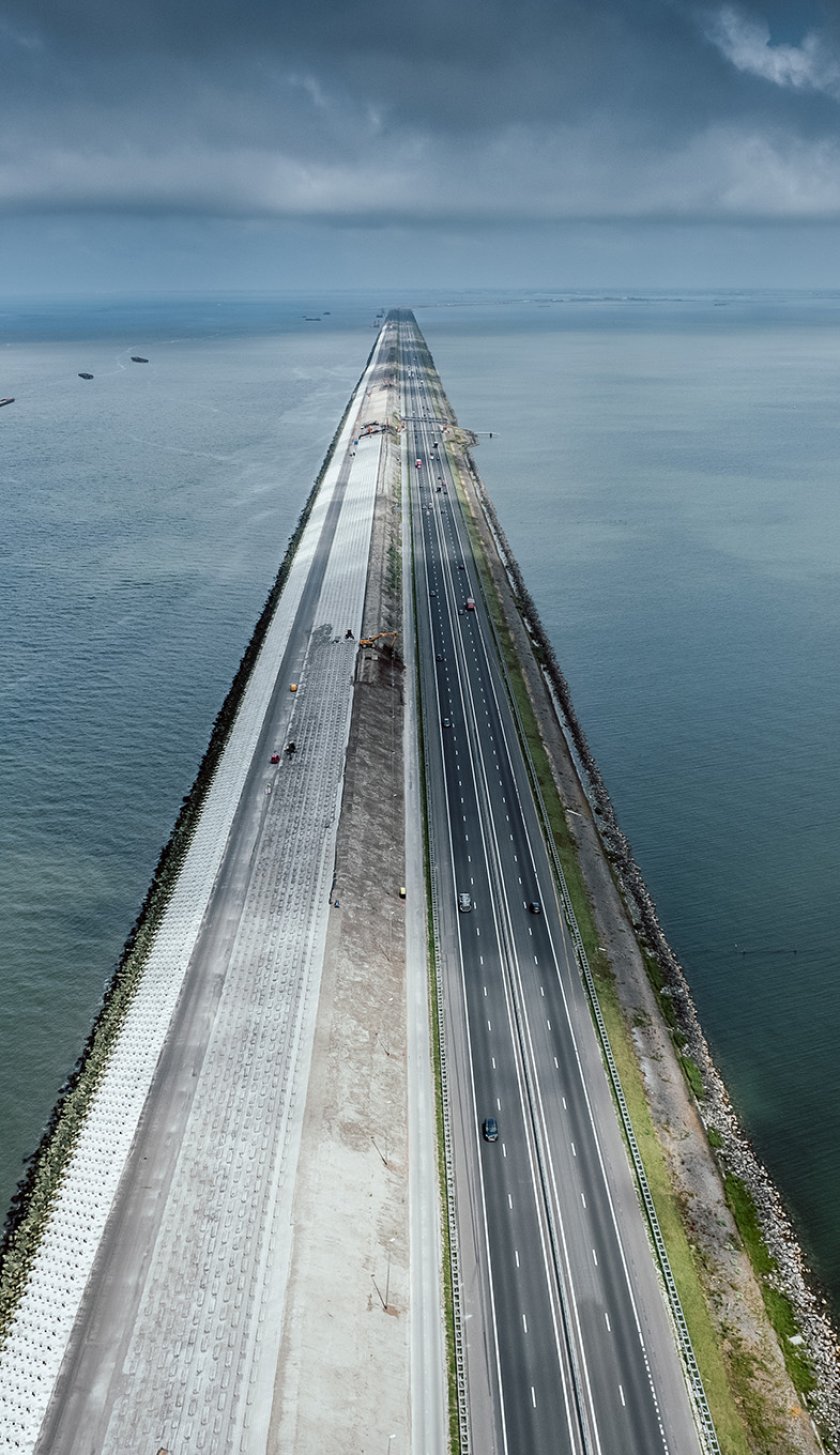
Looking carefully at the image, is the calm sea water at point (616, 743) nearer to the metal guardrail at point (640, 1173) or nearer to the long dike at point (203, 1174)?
the long dike at point (203, 1174)

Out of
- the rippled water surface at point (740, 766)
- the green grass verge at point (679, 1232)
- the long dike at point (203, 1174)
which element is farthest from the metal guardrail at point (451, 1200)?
the rippled water surface at point (740, 766)

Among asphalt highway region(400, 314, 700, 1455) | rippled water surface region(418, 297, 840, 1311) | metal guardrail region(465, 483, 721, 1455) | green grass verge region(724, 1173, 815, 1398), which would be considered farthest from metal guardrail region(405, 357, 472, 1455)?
rippled water surface region(418, 297, 840, 1311)

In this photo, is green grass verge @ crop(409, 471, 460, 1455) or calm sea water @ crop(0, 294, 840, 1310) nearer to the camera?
green grass verge @ crop(409, 471, 460, 1455)

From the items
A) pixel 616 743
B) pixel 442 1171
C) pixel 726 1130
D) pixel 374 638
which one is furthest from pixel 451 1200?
pixel 374 638

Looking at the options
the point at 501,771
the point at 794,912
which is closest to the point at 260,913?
the point at 501,771

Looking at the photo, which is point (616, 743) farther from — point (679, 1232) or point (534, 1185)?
point (679, 1232)

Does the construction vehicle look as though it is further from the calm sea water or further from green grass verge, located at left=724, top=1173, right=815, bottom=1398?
green grass verge, located at left=724, top=1173, right=815, bottom=1398
